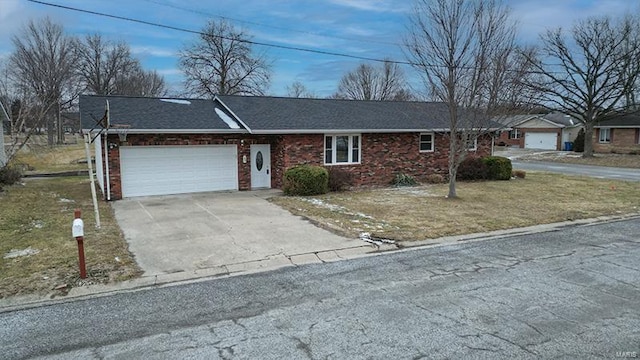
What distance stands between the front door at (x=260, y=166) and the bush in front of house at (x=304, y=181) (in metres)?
2.05

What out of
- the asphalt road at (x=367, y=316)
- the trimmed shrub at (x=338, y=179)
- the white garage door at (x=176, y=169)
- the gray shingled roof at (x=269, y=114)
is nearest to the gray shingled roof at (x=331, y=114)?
the gray shingled roof at (x=269, y=114)

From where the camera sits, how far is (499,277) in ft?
22.1

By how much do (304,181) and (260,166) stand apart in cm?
303

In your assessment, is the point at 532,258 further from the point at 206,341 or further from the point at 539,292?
the point at 206,341

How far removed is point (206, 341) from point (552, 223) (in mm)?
9348

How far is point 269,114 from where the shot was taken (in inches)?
700

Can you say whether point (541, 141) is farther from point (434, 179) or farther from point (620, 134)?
point (434, 179)

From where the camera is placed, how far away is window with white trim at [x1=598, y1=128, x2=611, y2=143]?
141 ft

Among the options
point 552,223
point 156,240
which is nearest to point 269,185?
point 156,240

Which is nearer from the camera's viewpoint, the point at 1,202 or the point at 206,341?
the point at 206,341

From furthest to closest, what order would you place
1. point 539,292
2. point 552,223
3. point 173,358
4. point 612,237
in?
→ point 552,223 < point 612,237 < point 539,292 < point 173,358

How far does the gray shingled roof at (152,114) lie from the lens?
1493 cm

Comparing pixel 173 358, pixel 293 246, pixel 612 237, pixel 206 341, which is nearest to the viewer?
pixel 173 358

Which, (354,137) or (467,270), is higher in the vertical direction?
(354,137)
